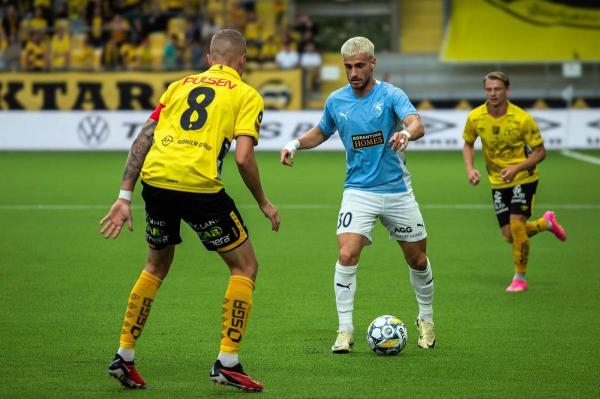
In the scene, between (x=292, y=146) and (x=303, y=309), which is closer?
(x=292, y=146)

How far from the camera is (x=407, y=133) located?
7.15 meters

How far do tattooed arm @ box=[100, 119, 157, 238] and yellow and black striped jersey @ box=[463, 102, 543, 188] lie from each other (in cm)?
473

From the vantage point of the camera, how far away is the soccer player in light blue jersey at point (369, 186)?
764 centimetres

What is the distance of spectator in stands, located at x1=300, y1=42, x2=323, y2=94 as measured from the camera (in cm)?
3212

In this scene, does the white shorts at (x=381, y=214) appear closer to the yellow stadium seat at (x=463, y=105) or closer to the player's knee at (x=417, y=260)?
the player's knee at (x=417, y=260)

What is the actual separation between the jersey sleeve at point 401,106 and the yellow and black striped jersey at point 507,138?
2.95m

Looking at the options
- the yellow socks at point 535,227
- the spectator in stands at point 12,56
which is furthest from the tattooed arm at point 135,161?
the spectator in stands at point 12,56

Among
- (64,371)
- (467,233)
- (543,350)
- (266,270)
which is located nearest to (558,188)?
(467,233)

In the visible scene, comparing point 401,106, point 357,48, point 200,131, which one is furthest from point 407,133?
point 200,131

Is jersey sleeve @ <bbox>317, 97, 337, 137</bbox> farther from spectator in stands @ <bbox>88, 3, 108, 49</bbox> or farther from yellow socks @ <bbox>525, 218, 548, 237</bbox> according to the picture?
spectator in stands @ <bbox>88, 3, 108, 49</bbox>

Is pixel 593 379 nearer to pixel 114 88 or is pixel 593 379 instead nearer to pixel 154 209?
pixel 154 209

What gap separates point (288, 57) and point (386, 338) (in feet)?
83.0

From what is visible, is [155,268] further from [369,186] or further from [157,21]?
[157,21]

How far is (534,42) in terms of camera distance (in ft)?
111
